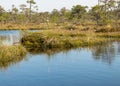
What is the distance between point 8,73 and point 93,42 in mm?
16930

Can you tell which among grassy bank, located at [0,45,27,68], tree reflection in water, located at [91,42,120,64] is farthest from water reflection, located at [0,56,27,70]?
tree reflection in water, located at [91,42,120,64]

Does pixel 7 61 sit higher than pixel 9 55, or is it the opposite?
pixel 9 55

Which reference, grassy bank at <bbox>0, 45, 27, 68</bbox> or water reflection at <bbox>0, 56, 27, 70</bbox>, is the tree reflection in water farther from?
water reflection at <bbox>0, 56, 27, 70</bbox>

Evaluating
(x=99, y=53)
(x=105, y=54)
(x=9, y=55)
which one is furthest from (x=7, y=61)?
(x=99, y=53)

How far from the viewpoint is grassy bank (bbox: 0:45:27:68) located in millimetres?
21316

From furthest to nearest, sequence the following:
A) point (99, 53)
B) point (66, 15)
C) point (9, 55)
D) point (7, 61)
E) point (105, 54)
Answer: point (66, 15) → point (99, 53) → point (105, 54) → point (9, 55) → point (7, 61)

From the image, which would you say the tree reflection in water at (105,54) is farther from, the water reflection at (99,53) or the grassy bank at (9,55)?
the grassy bank at (9,55)

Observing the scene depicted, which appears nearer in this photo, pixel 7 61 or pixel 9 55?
pixel 7 61

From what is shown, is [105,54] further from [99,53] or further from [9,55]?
[9,55]

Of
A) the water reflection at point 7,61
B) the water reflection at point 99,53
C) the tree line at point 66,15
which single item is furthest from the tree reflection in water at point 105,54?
the tree line at point 66,15

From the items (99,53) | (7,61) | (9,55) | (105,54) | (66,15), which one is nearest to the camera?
(7,61)

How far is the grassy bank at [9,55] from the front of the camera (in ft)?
69.9

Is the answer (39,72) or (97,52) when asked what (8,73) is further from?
(97,52)

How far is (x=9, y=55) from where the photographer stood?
22.4m
